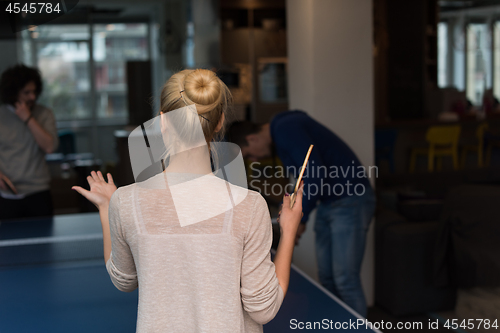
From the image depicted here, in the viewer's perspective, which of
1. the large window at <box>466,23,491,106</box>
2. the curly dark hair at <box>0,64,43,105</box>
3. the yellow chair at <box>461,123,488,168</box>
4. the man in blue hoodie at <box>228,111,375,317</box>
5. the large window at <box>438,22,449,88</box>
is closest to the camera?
the man in blue hoodie at <box>228,111,375,317</box>

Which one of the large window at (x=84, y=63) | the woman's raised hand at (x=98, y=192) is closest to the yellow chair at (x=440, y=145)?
the large window at (x=84, y=63)

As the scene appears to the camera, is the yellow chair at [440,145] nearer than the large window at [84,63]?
Yes

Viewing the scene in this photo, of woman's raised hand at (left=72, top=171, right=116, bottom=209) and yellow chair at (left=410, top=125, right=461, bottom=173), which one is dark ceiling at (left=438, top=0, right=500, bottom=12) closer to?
yellow chair at (left=410, top=125, right=461, bottom=173)

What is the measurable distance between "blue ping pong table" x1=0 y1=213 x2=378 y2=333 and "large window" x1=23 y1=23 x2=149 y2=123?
21.0 feet

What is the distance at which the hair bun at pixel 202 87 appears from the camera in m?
1.10

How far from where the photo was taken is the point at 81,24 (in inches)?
343

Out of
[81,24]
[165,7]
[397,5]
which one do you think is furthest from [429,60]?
[81,24]

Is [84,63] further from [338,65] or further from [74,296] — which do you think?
[74,296]

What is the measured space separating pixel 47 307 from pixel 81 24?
25.8 ft

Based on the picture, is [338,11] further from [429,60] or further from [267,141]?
[429,60]

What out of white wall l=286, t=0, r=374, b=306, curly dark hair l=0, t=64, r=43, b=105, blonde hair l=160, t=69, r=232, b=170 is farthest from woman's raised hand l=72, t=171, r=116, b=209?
curly dark hair l=0, t=64, r=43, b=105

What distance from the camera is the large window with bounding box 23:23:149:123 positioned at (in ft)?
28.8

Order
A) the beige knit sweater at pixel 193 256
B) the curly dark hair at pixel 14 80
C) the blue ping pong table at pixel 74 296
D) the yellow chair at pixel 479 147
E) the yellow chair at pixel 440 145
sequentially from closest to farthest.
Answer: the beige knit sweater at pixel 193 256
the blue ping pong table at pixel 74 296
the curly dark hair at pixel 14 80
the yellow chair at pixel 479 147
the yellow chair at pixel 440 145

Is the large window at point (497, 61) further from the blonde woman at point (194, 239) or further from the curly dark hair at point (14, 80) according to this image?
the blonde woman at point (194, 239)
